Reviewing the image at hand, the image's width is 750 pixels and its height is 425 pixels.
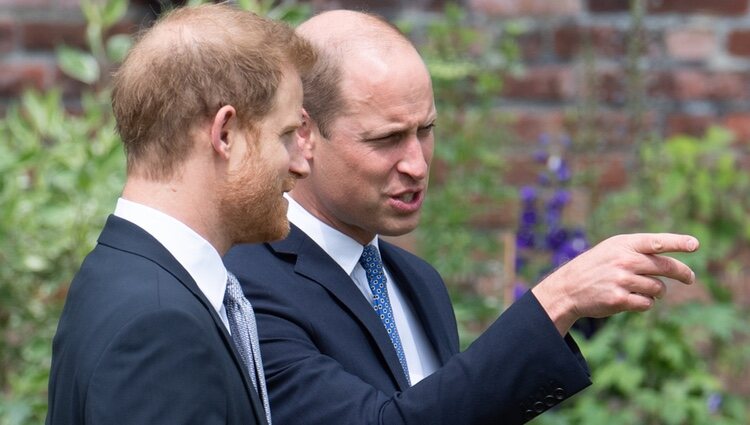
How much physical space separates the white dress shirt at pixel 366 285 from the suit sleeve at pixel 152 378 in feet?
2.63

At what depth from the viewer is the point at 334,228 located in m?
2.55

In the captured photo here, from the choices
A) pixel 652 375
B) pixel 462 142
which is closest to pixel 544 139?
pixel 462 142

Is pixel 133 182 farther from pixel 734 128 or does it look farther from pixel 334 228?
pixel 734 128

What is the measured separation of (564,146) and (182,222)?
2.63 meters

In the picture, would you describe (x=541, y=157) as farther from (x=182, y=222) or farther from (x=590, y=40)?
(x=182, y=222)

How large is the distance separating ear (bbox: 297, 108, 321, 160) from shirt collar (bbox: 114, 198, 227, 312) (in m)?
0.64

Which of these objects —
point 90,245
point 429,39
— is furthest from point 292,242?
point 429,39

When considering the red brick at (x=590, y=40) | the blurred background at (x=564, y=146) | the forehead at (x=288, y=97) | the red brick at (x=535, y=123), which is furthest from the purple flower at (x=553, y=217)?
the forehead at (x=288, y=97)

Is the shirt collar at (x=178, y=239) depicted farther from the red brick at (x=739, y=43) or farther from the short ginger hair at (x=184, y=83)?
the red brick at (x=739, y=43)

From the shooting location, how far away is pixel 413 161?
8.25 ft

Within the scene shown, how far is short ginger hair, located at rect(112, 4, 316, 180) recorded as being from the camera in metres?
1.85

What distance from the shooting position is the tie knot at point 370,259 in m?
2.59

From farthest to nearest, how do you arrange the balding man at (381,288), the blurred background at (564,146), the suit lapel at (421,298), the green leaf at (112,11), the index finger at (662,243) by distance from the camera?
the blurred background at (564,146)
the green leaf at (112,11)
the suit lapel at (421,298)
the balding man at (381,288)
the index finger at (662,243)

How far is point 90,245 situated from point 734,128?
2131 mm
